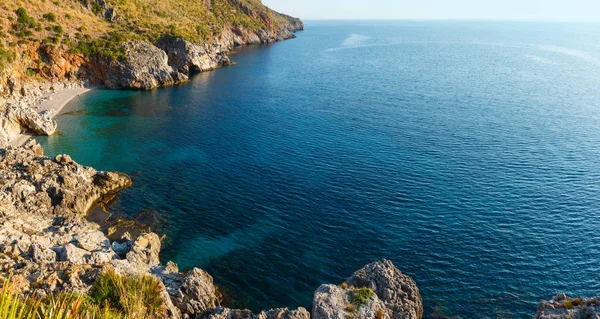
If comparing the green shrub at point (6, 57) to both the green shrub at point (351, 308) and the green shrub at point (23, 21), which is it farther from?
the green shrub at point (351, 308)

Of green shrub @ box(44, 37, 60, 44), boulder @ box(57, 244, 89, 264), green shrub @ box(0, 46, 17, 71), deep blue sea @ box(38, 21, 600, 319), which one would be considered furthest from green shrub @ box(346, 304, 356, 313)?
green shrub @ box(44, 37, 60, 44)

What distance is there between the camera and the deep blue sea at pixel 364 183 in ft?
136

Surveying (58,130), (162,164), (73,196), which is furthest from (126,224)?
(58,130)

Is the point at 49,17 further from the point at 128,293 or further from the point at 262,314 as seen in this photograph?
the point at 262,314

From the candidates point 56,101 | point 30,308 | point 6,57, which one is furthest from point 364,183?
point 6,57

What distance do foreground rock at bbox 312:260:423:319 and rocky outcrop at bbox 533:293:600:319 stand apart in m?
9.66

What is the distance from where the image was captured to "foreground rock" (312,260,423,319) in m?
30.9

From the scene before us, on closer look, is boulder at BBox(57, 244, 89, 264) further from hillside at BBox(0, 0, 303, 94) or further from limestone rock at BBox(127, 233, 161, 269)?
hillside at BBox(0, 0, 303, 94)

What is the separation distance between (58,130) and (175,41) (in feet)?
202

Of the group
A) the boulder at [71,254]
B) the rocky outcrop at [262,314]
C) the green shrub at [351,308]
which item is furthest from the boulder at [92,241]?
the green shrub at [351,308]

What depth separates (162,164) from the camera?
6700cm

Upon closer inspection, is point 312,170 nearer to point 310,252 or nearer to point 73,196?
point 310,252

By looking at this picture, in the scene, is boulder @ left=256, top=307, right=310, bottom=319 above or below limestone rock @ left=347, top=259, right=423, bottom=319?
above

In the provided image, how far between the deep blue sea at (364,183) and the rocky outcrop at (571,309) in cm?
637
